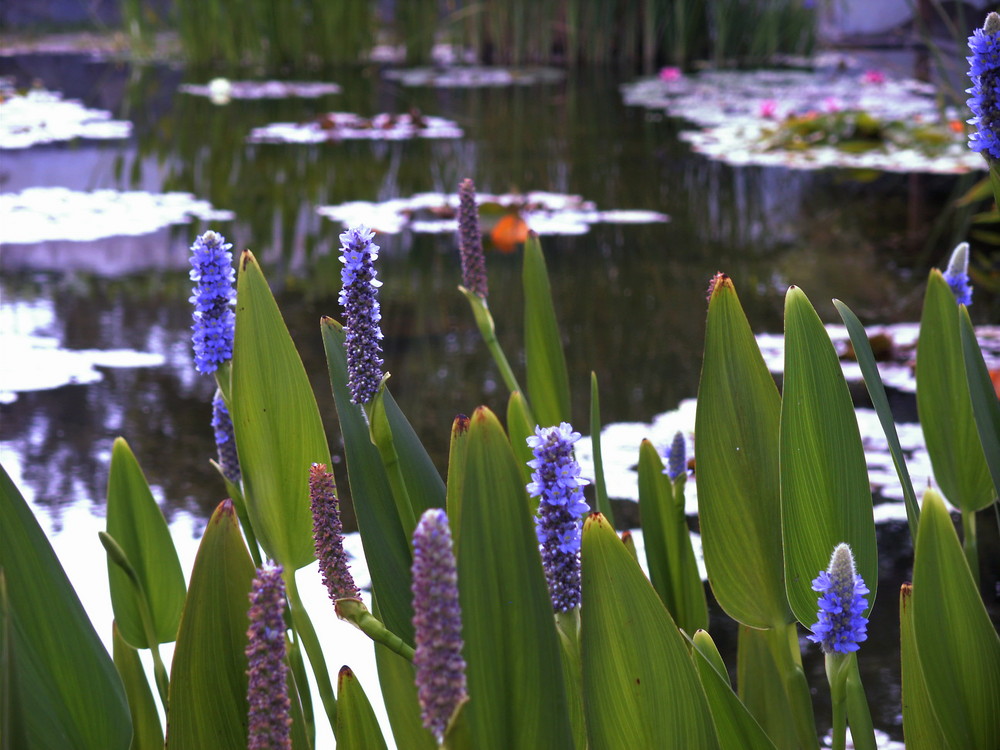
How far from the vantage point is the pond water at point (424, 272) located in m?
1.85

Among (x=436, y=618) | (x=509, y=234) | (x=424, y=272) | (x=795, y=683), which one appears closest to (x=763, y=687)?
(x=795, y=683)

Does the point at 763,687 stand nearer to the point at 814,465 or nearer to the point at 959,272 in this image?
the point at 814,465

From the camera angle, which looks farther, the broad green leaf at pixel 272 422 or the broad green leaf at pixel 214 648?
the broad green leaf at pixel 272 422

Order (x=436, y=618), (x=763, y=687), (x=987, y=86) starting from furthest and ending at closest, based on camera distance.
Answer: (x=763, y=687) < (x=987, y=86) < (x=436, y=618)

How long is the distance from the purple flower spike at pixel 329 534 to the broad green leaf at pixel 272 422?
0.14m

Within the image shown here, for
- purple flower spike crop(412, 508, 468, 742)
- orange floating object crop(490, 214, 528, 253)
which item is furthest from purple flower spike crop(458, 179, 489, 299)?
orange floating object crop(490, 214, 528, 253)

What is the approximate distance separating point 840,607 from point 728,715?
0.39 ft

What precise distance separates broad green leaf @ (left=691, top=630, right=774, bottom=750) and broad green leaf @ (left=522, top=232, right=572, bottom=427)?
0.36 metres

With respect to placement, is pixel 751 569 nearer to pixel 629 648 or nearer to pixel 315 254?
pixel 629 648

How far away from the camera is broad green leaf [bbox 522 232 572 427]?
102cm

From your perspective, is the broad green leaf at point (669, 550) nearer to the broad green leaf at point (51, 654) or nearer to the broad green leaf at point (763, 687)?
the broad green leaf at point (763, 687)

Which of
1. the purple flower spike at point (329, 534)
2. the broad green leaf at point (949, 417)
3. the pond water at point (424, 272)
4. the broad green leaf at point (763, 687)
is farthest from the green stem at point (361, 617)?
the pond water at point (424, 272)

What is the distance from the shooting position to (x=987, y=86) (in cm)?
67

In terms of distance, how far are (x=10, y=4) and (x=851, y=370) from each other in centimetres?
1197
